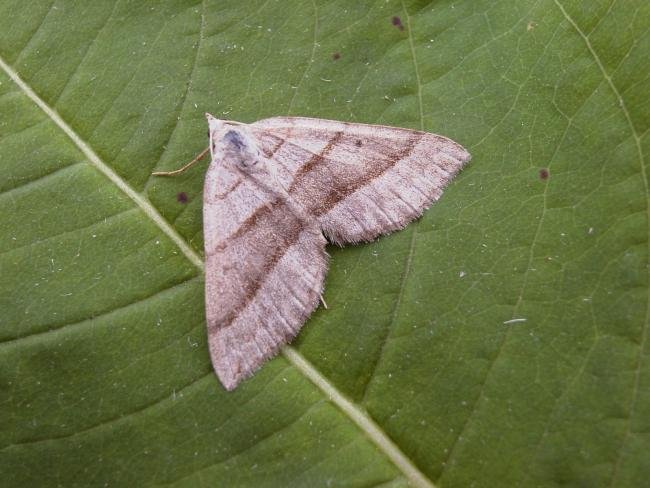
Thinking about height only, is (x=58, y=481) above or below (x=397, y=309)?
below

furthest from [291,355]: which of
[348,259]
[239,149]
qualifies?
[239,149]

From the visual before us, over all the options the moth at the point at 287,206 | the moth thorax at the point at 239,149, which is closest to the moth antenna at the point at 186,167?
the moth at the point at 287,206

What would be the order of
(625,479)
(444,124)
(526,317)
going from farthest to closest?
(444,124) < (526,317) < (625,479)

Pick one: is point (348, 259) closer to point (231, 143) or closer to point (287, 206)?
point (287, 206)

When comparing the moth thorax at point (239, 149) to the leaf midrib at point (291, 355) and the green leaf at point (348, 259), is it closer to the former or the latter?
the green leaf at point (348, 259)

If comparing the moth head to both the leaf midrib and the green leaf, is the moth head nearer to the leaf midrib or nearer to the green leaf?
the green leaf

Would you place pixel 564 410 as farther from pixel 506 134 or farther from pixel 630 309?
pixel 506 134

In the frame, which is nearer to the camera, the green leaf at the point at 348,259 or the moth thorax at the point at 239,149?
the green leaf at the point at 348,259

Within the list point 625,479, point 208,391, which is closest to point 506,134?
point 625,479
